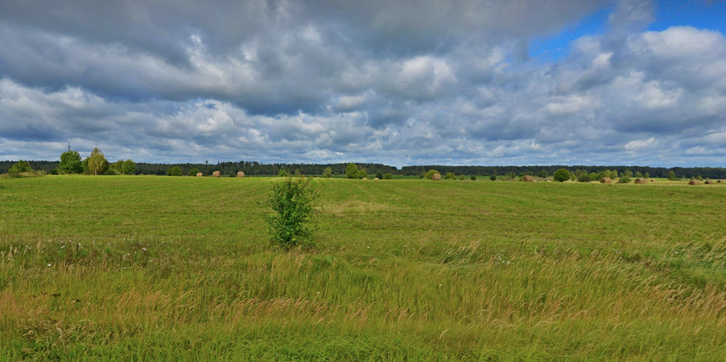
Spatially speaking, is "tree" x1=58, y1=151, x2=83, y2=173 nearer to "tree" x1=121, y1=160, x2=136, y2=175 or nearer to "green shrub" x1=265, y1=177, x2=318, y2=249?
"tree" x1=121, y1=160, x2=136, y2=175

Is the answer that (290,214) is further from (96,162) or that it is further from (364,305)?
(96,162)

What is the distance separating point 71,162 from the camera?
131 meters

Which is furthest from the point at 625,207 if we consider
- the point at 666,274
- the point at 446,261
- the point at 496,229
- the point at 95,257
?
the point at 95,257

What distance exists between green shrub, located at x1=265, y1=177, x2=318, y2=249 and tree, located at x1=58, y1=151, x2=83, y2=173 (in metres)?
171

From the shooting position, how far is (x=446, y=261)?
858cm

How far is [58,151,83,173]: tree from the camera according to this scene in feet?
431

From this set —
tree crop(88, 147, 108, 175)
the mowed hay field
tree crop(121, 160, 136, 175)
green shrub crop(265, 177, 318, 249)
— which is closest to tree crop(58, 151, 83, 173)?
tree crop(88, 147, 108, 175)

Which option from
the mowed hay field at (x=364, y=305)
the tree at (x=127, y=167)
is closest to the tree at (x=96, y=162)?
the tree at (x=127, y=167)

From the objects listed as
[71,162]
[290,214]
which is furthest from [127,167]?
[290,214]

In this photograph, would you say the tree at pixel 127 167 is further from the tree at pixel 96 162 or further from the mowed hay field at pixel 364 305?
the mowed hay field at pixel 364 305

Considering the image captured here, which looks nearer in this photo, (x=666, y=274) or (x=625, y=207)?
(x=666, y=274)

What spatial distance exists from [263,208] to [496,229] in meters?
22.7

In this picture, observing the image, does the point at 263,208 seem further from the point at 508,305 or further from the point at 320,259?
the point at 508,305

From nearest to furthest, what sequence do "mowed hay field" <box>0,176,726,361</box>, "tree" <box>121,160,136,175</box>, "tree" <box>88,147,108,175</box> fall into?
"mowed hay field" <box>0,176,726,361</box>
"tree" <box>88,147,108,175</box>
"tree" <box>121,160,136,175</box>
